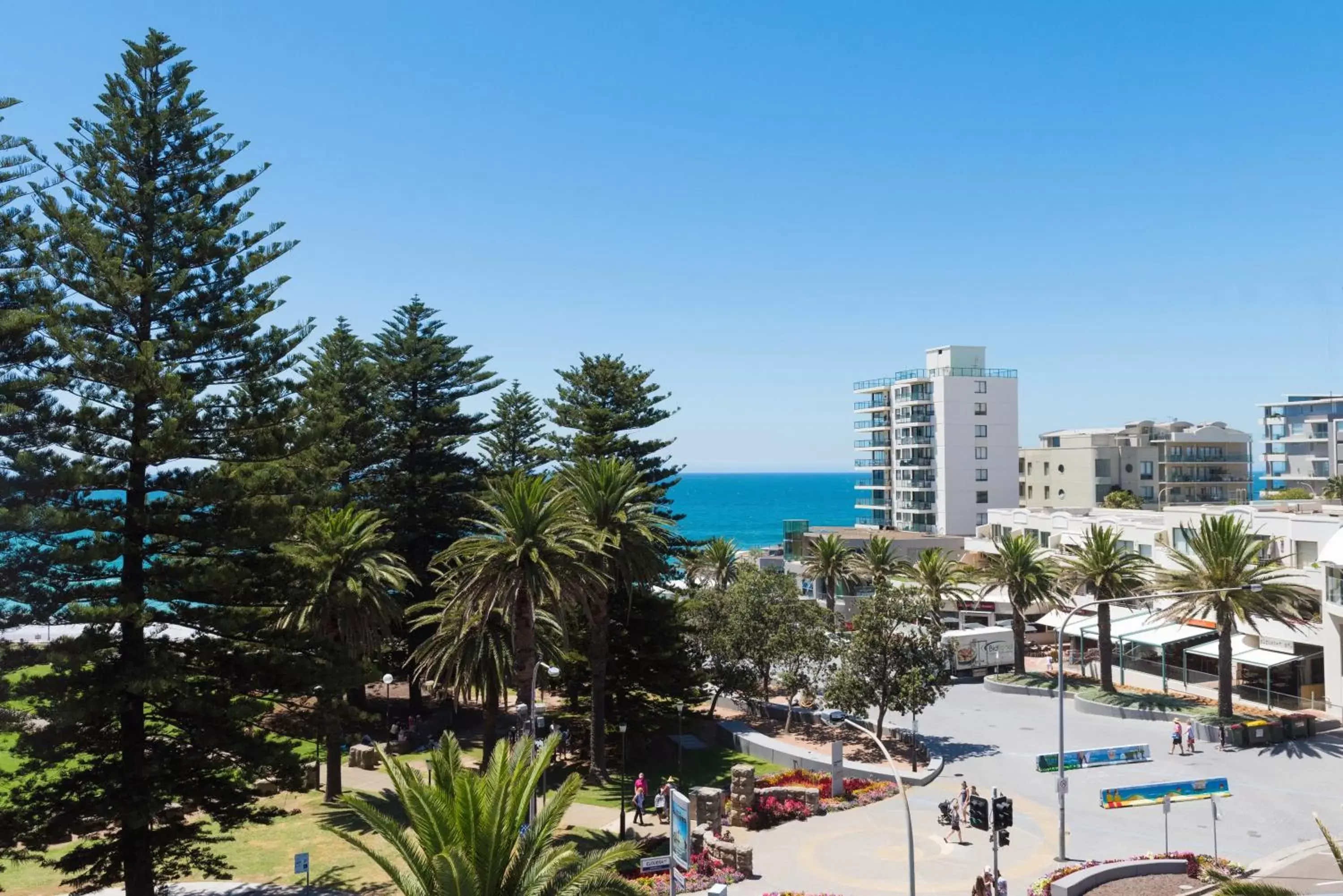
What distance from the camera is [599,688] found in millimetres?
31688

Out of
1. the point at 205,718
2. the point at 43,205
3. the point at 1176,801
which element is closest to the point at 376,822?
the point at 205,718

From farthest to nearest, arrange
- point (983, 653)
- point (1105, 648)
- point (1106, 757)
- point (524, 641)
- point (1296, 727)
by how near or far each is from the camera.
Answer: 1. point (983, 653)
2. point (1105, 648)
3. point (1296, 727)
4. point (1106, 757)
5. point (524, 641)

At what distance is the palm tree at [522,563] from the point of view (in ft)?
81.1

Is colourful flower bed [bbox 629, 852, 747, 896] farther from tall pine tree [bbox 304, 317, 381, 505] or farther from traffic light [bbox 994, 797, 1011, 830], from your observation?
tall pine tree [bbox 304, 317, 381, 505]

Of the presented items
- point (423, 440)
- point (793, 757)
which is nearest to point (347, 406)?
point (423, 440)

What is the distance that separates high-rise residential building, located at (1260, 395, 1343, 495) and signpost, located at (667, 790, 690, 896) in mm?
107028

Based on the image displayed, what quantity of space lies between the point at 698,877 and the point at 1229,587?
2238cm

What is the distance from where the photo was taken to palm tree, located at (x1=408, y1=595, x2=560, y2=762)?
26969mm

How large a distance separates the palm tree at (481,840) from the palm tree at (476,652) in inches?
511

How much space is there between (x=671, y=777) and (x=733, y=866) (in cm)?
930

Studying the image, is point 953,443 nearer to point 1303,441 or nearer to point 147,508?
point 1303,441

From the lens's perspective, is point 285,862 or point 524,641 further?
point 524,641

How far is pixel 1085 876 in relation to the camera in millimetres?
19594

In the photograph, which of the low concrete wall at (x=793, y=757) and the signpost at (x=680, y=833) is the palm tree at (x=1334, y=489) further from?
the signpost at (x=680, y=833)
